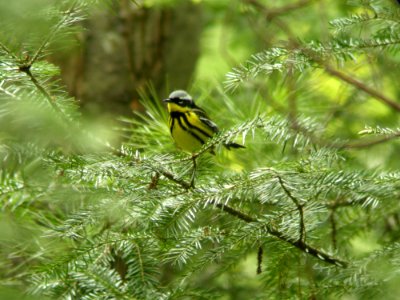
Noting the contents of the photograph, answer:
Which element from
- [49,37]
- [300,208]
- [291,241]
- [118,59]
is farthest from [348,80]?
[118,59]

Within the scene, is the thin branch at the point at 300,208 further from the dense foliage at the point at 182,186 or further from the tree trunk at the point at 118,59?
the tree trunk at the point at 118,59

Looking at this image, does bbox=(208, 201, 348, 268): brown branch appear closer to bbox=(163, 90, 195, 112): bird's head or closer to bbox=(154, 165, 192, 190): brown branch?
bbox=(154, 165, 192, 190): brown branch

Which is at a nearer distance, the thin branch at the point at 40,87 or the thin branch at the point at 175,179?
the thin branch at the point at 40,87

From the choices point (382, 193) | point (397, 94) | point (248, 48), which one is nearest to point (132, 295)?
point (382, 193)

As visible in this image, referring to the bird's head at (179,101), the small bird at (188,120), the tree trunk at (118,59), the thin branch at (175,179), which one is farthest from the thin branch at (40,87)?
the tree trunk at (118,59)

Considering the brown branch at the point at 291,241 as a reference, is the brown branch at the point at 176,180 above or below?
above

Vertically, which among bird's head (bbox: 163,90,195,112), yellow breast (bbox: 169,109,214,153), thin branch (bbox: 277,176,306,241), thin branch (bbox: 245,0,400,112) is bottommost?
yellow breast (bbox: 169,109,214,153)

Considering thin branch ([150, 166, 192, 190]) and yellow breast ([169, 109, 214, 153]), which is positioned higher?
thin branch ([150, 166, 192, 190])

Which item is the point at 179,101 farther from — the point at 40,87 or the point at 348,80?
the point at 348,80

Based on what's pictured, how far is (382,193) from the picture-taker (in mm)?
1480

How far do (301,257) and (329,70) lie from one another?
0.68 m

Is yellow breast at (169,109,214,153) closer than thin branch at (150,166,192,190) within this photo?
No

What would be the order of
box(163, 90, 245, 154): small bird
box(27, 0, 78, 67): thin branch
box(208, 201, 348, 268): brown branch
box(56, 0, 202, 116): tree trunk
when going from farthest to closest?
box(56, 0, 202, 116): tree trunk, box(163, 90, 245, 154): small bird, box(208, 201, 348, 268): brown branch, box(27, 0, 78, 67): thin branch

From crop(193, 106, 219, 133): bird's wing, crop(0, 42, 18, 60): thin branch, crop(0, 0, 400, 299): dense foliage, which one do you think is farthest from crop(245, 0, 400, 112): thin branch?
crop(193, 106, 219, 133): bird's wing
